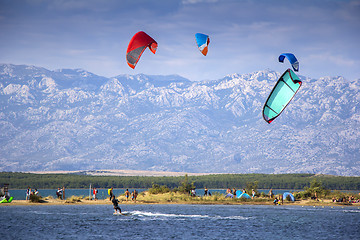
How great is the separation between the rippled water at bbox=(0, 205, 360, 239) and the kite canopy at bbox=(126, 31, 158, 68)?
16.2 metres

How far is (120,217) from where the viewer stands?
54812 millimetres

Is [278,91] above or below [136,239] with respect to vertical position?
above

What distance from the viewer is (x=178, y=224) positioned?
165 feet

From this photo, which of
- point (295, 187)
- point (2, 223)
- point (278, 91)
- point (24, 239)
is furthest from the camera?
point (295, 187)

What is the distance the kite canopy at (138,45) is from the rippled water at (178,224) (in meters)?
16.2

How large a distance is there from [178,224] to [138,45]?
19.5 meters

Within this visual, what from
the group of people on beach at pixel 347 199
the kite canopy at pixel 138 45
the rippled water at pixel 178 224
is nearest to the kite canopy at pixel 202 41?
the kite canopy at pixel 138 45

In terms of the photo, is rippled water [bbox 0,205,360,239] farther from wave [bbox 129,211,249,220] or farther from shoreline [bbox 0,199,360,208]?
shoreline [bbox 0,199,360,208]

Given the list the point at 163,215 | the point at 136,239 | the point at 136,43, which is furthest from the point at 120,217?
the point at 136,43

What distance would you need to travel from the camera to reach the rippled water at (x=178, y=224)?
43625mm

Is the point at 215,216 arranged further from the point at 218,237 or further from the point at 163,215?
the point at 218,237

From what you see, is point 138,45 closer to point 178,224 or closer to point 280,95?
point 178,224

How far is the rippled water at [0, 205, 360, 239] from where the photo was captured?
4362cm

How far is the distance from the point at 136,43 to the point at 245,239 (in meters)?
25.6
